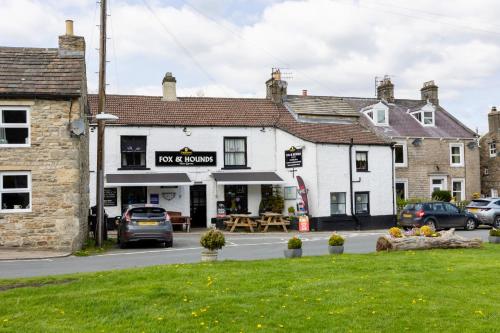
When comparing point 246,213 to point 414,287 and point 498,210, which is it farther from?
point 414,287

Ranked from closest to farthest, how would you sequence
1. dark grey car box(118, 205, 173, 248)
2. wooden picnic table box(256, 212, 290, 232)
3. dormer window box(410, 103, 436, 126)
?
dark grey car box(118, 205, 173, 248), wooden picnic table box(256, 212, 290, 232), dormer window box(410, 103, 436, 126)

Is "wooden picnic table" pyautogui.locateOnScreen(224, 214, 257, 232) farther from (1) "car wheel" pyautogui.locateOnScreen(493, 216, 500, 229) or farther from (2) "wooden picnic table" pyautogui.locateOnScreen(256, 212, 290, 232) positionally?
(1) "car wheel" pyautogui.locateOnScreen(493, 216, 500, 229)

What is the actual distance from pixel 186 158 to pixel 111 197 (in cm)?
448

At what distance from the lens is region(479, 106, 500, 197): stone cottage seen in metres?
44.1

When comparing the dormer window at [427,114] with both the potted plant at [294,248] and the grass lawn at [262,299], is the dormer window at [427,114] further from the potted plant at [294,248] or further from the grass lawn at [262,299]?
the grass lawn at [262,299]

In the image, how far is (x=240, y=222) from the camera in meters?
29.6

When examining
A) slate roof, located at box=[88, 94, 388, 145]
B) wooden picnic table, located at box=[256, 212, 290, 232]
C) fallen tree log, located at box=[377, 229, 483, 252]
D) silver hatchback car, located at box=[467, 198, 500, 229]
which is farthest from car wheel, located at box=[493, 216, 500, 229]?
fallen tree log, located at box=[377, 229, 483, 252]

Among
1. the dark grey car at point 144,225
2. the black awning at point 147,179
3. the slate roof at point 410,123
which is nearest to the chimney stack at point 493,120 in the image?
the slate roof at point 410,123

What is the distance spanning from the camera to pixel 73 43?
70.2ft

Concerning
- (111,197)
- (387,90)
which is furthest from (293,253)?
(387,90)

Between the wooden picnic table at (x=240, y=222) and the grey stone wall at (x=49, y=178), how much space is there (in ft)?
34.6

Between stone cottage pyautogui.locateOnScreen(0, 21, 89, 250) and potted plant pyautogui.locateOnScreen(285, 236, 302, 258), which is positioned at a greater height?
stone cottage pyautogui.locateOnScreen(0, 21, 89, 250)

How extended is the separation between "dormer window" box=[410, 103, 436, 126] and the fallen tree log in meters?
24.2

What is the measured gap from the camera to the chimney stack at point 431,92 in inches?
1742
